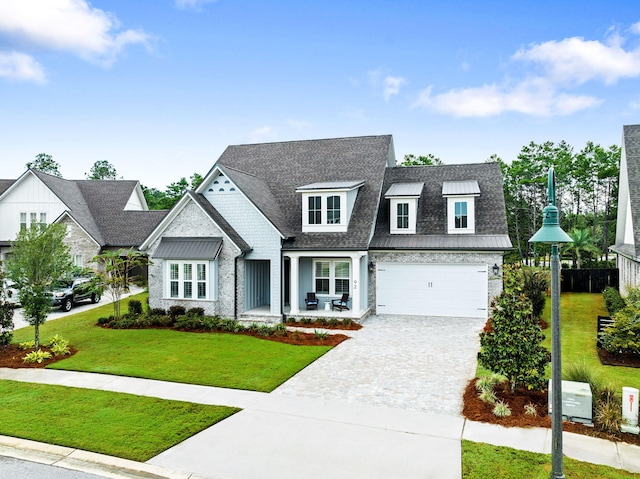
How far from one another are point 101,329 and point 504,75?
23372mm

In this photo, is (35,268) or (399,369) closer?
(399,369)

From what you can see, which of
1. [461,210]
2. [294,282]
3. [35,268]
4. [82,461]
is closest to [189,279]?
[294,282]

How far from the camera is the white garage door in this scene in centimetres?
1875

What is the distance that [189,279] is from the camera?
61.7 ft

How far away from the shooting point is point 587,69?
79.2 feet

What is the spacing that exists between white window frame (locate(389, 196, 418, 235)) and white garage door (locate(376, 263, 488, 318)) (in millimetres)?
1782

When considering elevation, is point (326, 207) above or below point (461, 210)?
above

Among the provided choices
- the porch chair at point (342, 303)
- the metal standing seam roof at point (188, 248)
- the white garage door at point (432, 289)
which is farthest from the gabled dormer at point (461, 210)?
the metal standing seam roof at point (188, 248)

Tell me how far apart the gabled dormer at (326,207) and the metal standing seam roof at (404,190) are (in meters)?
1.90

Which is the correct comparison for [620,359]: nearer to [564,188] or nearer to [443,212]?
[443,212]

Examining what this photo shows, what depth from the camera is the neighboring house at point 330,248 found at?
18.5 meters

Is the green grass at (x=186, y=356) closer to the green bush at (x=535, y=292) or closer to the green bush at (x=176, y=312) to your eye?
the green bush at (x=176, y=312)

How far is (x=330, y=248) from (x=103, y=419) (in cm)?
1149

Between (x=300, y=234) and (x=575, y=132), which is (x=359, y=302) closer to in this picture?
(x=300, y=234)
